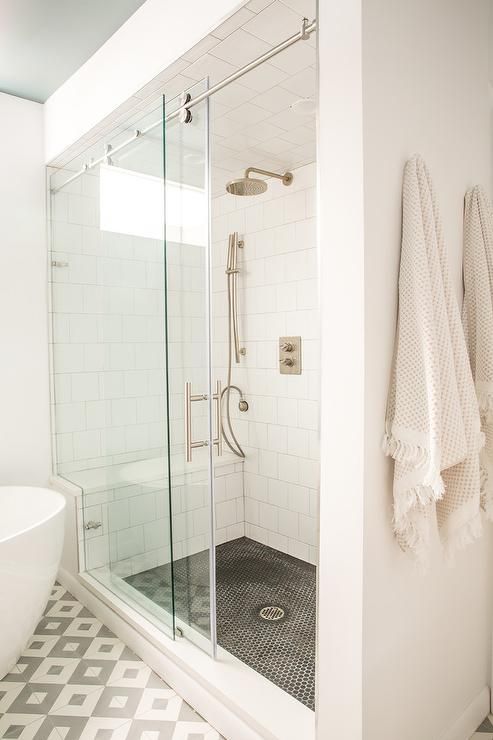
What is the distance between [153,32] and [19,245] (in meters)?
1.40

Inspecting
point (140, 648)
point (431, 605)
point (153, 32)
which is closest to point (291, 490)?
point (140, 648)

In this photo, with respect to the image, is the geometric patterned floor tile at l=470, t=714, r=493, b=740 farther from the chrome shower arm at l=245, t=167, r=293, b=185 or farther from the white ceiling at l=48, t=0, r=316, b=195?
the chrome shower arm at l=245, t=167, r=293, b=185

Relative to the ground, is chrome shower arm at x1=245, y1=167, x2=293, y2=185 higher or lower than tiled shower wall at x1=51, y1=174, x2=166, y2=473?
higher

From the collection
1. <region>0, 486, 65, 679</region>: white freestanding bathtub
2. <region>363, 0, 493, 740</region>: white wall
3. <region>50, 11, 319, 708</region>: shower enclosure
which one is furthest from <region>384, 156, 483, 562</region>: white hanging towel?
<region>0, 486, 65, 679</region>: white freestanding bathtub

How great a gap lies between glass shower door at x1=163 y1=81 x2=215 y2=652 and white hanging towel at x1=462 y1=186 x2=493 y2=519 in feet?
2.93

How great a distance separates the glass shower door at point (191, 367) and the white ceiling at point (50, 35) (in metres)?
0.55

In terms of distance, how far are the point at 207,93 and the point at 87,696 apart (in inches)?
89.9

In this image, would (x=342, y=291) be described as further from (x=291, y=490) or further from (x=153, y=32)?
(x=291, y=490)

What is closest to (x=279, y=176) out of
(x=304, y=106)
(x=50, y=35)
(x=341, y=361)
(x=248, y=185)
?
(x=248, y=185)

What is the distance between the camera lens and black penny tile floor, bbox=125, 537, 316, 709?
1947 mm

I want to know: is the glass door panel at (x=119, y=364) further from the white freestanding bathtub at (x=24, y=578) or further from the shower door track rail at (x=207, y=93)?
the white freestanding bathtub at (x=24, y=578)

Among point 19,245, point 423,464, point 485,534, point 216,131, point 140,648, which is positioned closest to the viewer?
point 423,464

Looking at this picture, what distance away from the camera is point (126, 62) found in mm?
2127

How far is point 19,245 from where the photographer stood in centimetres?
281
